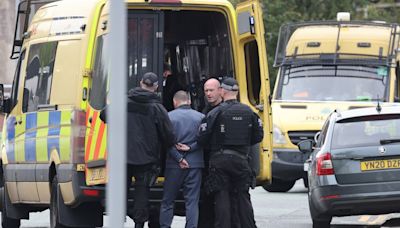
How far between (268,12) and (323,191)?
2670cm

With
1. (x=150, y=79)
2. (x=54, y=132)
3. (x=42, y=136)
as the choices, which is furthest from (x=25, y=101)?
(x=150, y=79)

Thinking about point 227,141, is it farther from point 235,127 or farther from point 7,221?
point 7,221

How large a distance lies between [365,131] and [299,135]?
6598 mm

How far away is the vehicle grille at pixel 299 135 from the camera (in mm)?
19719

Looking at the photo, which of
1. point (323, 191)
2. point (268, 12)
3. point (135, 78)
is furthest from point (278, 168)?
point (268, 12)

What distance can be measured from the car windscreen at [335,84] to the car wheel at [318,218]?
6362 millimetres

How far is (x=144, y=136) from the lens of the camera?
11.3 metres

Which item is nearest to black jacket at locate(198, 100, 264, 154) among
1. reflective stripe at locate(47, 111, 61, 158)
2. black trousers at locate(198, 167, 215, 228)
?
black trousers at locate(198, 167, 215, 228)

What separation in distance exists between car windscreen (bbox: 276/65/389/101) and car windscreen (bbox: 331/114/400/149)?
22.8 feet

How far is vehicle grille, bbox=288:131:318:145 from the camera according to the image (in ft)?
64.7

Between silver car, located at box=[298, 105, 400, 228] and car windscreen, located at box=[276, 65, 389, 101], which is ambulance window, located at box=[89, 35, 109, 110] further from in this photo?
A: car windscreen, located at box=[276, 65, 389, 101]

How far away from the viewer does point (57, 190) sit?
472 inches

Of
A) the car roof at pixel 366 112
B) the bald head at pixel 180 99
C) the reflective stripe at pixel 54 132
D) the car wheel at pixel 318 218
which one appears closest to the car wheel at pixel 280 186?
the car wheel at pixel 318 218

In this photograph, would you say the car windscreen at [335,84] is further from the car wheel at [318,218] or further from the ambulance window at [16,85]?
the ambulance window at [16,85]
